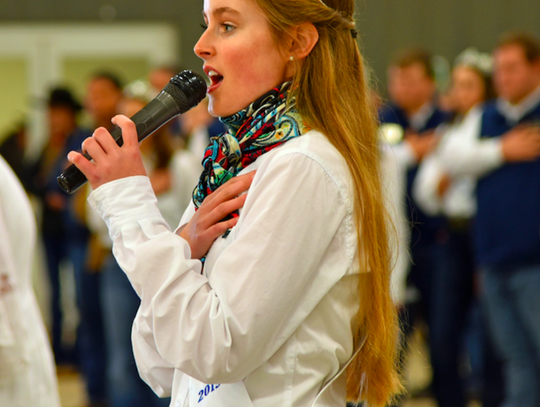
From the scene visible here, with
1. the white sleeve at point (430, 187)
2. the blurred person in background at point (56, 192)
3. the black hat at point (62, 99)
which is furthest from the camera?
the black hat at point (62, 99)

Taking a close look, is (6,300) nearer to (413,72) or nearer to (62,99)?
(413,72)

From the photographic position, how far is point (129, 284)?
3457 millimetres

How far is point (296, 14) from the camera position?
129 centimetres

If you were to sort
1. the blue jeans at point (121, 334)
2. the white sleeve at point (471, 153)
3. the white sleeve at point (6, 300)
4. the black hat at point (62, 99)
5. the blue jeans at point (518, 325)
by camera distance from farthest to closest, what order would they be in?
→ the black hat at point (62, 99)
the blue jeans at point (121, 334)
the white sleeve at point (471, 153)
the blue jeans at point (518, 325)
the white sleeve at point (6, 300)

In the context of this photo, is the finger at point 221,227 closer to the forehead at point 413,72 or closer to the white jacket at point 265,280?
the white jacket at point 265,280

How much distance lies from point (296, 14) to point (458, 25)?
6045 mm

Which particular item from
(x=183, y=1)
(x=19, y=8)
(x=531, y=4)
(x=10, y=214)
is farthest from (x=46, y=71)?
(x=10, y=214)

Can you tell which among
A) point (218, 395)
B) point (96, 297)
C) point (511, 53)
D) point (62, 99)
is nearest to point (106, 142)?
point (218, 395)

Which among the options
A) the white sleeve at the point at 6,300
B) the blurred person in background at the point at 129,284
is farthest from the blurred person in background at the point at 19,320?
the blurred person in background at the point at 129,284

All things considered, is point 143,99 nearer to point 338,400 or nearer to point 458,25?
point 338,400

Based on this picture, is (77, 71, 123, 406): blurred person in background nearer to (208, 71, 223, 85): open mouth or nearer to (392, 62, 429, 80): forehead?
(392, 62, 429, 80): forehead

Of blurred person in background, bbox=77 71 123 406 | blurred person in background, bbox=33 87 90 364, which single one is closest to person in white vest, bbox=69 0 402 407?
blurred person in background, bbox=77 71 123 406

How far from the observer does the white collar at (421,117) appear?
4.27 metres

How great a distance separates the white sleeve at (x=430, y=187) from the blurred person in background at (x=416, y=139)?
47 millimetres
